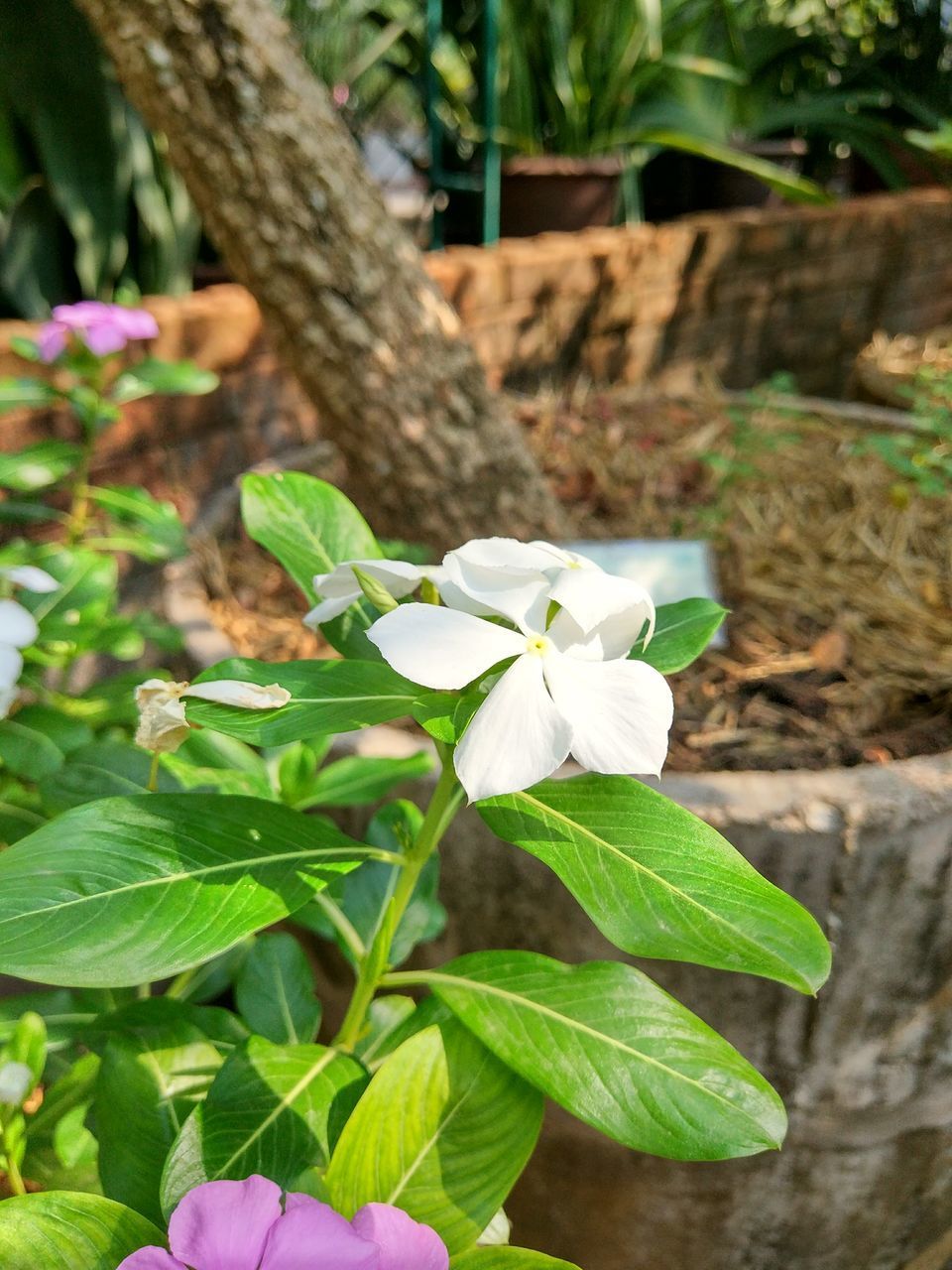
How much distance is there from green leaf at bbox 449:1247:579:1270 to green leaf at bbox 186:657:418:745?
0.28 metres

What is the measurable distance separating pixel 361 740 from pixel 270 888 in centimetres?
48

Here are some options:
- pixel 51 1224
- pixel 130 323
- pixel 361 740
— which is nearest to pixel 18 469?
pixel 130 323

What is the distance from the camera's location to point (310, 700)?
1.90ft

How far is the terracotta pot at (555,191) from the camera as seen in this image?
341 centimetres

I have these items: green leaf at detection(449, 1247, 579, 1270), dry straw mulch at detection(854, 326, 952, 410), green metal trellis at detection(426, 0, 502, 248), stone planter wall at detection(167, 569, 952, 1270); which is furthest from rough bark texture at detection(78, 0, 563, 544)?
green metal trellis at detection(426, 0, 502, 248)

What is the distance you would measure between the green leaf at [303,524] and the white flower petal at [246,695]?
0.15 m

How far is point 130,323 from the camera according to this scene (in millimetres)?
1295

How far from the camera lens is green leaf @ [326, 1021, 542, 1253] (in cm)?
57

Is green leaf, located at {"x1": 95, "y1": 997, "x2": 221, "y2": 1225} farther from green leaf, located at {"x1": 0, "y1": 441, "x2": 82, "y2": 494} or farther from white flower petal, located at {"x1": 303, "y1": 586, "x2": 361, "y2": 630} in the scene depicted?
green leaf, located at {"x1": 0, "y1": 441, "x2": 82, "y2": 494}

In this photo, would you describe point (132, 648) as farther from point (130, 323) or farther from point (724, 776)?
point (724, 776)

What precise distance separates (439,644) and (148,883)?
217 mm

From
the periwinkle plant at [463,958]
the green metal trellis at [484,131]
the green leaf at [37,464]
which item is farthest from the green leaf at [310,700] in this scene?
the green metal trellis at [484,131]

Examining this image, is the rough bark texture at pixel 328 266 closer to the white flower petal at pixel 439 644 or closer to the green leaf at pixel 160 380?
the green leaf at pixel 160 380

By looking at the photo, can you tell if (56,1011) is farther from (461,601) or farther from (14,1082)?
(461,601)
